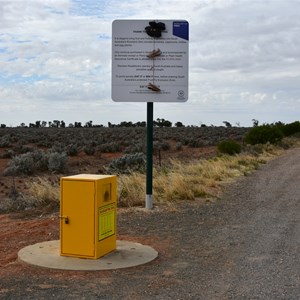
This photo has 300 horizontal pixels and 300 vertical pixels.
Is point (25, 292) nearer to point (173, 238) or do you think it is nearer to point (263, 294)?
point (263, 294)

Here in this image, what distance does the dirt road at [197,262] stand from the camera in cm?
596

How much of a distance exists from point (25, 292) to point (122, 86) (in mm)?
5756

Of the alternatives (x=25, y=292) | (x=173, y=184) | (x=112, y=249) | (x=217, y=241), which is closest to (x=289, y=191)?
(x=173, y=184)

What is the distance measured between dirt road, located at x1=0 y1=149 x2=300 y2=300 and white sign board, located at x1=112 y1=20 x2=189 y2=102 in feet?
7.82

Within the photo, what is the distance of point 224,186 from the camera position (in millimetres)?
15836

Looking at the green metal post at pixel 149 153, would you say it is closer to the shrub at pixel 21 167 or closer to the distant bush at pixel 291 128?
the shrub at pixel 21 167

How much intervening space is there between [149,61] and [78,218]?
4472mm

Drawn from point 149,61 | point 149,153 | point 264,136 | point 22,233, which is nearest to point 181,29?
point 149,61

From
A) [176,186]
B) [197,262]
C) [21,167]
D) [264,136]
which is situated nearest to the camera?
[197,262]

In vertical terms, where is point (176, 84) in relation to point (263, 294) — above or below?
above

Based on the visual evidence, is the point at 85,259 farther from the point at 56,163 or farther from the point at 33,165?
the point at 33,165

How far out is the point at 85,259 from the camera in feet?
24.1

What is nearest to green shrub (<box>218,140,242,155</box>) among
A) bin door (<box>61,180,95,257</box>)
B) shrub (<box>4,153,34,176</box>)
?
shrub (<box>4,153,34,176</box>)

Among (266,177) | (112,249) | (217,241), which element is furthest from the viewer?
(266,177)
